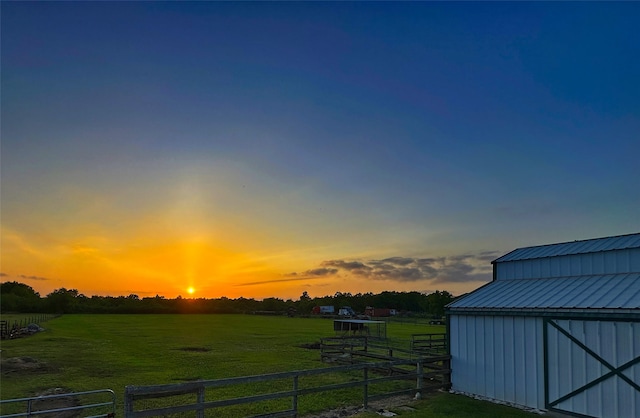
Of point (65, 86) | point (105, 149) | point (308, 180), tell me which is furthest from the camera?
point (308, 180)

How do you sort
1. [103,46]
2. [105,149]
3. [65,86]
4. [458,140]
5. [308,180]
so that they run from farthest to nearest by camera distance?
1. [308,180]
2. [458,140]
3. [105,149]
4. [65,86]
5. [103,46]

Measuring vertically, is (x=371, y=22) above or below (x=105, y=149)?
above

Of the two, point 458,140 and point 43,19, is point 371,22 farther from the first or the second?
point 43,19

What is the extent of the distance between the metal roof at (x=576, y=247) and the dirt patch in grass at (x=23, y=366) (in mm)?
20625

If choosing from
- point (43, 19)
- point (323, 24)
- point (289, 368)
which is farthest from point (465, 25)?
point (289, 368)

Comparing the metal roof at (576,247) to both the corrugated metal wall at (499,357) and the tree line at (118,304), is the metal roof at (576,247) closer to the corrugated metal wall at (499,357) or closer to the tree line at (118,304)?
the corrugated metal wall at (499,357)

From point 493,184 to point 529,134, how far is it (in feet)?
10.3

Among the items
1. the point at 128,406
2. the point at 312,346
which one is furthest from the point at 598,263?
the point at 312,346

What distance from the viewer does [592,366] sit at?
11.1m

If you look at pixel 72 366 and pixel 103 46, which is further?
pixel 72 366

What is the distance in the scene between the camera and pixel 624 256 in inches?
558

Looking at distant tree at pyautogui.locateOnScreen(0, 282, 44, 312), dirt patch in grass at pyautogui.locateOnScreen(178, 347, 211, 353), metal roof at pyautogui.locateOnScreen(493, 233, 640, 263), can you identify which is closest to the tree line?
distant tree at pyautogui.locateOnScreen(0, 282, 44, 312)

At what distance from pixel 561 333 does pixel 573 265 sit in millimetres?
4660

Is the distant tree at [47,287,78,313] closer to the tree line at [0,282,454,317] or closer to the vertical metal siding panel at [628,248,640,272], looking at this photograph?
the tree line at [0,282,454,317]
